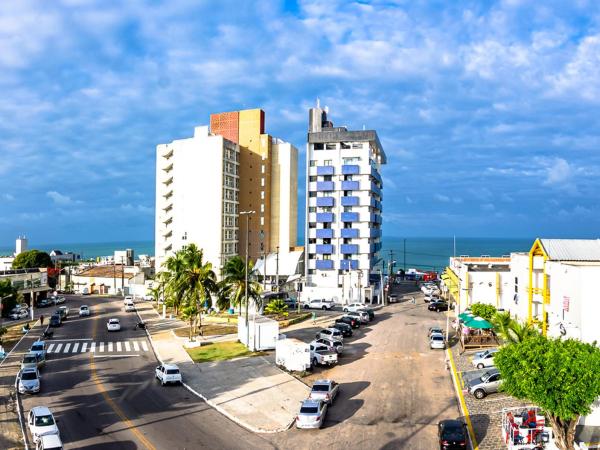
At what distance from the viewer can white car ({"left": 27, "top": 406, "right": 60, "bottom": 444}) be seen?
94.4ft

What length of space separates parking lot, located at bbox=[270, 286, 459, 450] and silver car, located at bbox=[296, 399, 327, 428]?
0.44 m

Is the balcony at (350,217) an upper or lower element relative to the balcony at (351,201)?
lower

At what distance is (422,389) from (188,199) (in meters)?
76.4

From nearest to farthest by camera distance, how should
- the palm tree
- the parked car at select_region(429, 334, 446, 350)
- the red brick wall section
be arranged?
the parked car at select_region(429, 334, 446, 350), the palm tree, the red brick wall section

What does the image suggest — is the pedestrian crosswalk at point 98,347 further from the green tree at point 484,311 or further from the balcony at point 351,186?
the balcony at point 351,186

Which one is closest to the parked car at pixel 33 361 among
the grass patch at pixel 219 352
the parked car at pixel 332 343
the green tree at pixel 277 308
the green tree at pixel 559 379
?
the grass patch at pixel 219 352

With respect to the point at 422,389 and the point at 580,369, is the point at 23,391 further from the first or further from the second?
the point at 580,369

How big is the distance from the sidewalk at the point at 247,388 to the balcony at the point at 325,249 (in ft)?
163

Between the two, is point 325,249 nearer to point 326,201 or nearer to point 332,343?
point 326,201

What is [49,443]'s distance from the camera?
1051 inches

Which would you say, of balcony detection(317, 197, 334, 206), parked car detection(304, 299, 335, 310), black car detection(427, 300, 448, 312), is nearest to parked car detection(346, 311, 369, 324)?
black car detection(427, 300, 448, 312)

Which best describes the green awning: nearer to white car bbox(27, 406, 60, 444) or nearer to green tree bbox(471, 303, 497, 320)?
green tree bbox(471, 303, 497, 320)

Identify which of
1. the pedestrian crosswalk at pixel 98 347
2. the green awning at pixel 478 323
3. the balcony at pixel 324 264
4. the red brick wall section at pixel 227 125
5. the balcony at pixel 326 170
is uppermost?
the red brick wall section at pixel 227 125

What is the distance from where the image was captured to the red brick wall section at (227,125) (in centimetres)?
11806
